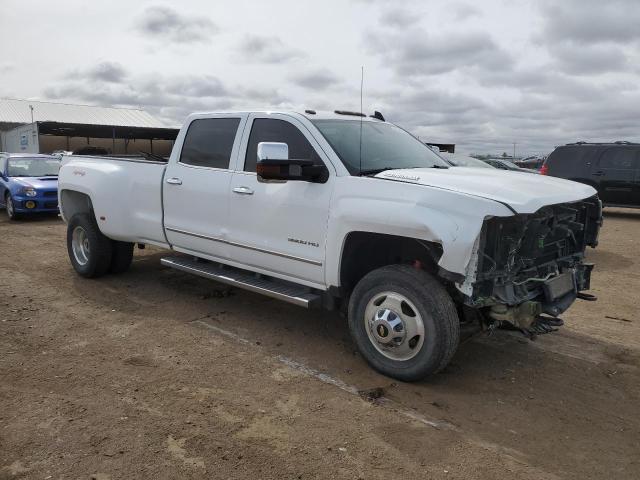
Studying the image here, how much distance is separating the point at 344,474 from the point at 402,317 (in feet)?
4.29

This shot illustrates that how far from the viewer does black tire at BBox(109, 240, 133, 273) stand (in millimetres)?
6750

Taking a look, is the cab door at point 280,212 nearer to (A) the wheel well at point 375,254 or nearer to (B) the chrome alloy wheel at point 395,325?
(A) the wheel well at point 375,254

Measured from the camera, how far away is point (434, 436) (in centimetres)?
328

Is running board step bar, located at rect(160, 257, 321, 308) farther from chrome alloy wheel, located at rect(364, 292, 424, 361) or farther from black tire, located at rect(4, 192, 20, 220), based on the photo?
black tire, located at rect(4, 192, 20, 220)

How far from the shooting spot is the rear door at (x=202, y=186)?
5125 mm

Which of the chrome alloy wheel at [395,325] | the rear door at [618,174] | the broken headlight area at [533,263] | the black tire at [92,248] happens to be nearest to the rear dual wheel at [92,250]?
the black tire at [92,248]

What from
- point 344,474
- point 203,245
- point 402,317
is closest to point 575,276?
point 402,317

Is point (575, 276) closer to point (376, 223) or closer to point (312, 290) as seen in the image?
point (376, 223)

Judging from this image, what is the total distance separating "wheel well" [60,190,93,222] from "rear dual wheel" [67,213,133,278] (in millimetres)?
274

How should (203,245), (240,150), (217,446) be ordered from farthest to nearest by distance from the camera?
(203,245) → (240,150) → (217,446)

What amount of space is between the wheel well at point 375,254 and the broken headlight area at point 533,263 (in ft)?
1.50

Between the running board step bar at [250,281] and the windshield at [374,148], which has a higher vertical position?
the windshield at [374,148]

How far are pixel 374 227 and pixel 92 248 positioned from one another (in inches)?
159

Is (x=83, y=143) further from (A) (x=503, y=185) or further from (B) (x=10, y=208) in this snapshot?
(A) (x=503, y=185)
